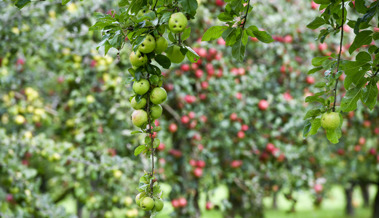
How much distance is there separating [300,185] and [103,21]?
2.93 m

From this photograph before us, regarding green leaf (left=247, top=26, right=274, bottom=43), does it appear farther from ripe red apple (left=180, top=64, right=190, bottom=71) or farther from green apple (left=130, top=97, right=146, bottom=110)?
ripe red apple (left=180, top=64, right=190, bottom=71)

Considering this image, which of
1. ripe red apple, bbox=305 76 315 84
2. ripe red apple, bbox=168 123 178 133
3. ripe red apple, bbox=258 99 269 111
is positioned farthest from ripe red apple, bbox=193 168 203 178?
ripe red apple, bbox=305 76 315 84

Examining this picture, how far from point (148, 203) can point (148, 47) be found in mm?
419

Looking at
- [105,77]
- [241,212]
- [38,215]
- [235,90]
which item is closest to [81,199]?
[38,215]

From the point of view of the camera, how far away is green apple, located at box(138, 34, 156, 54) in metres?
0.90

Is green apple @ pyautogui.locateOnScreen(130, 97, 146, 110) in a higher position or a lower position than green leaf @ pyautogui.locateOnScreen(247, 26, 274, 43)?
lower

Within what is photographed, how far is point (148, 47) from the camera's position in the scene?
91cm

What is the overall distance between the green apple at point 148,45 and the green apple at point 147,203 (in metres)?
0.40

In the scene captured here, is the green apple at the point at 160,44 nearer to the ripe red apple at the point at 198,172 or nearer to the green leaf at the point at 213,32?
the green leaf at the point at 213,32

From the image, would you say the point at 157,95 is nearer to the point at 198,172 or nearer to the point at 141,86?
the point at 141,86

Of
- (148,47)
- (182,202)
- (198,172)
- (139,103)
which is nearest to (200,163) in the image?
(198,172)

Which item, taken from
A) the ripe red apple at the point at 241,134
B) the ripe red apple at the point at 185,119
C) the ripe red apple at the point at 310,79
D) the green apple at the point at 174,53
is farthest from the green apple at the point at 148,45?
the ripe red apple at the point at 310,79

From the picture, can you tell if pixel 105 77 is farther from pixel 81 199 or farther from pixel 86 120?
pixel 81 199

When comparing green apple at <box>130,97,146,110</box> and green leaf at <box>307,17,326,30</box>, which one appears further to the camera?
green leaf at <box>307,17,326,30</box>
